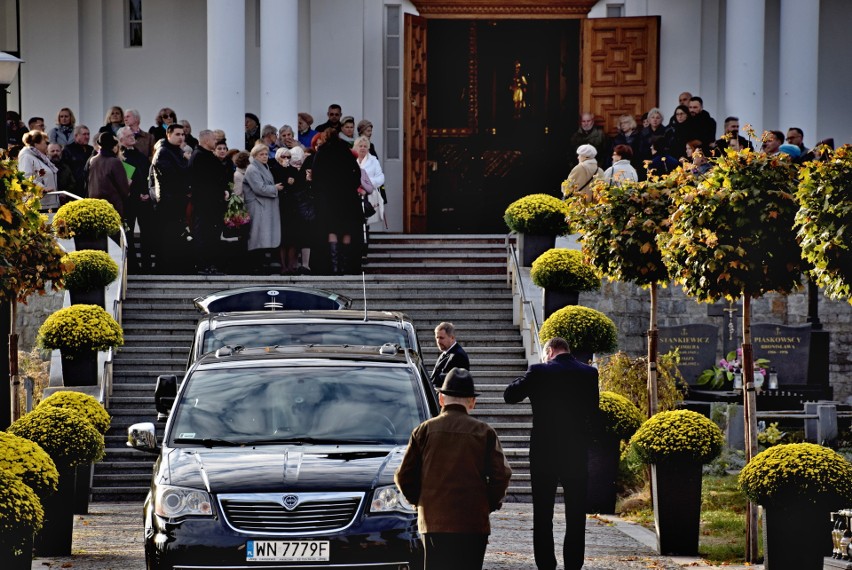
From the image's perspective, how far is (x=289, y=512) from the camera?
10180 millimetres

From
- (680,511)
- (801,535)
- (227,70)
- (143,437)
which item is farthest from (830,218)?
(227,70)

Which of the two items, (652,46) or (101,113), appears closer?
(652,46)

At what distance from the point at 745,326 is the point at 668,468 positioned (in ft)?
4.42

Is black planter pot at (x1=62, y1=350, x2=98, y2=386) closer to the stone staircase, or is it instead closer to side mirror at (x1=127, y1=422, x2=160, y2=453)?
the stone staircase

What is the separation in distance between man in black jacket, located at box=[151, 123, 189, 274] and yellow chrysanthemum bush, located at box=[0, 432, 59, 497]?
35.2 feet

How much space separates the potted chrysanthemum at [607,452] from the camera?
53.0ft

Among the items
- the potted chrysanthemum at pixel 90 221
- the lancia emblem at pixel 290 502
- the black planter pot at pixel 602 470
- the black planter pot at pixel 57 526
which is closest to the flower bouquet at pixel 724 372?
the black planter pot at pixel 602 470

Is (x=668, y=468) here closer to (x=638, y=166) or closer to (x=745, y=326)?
(x=745, y=326)

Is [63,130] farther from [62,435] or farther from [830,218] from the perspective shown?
[830,218]

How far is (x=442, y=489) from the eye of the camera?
8.98 metres

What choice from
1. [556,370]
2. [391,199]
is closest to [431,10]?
[391,199]

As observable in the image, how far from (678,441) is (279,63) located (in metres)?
14.6

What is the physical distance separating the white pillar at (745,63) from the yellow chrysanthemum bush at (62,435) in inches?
601

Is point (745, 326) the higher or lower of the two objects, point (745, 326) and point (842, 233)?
the lower
